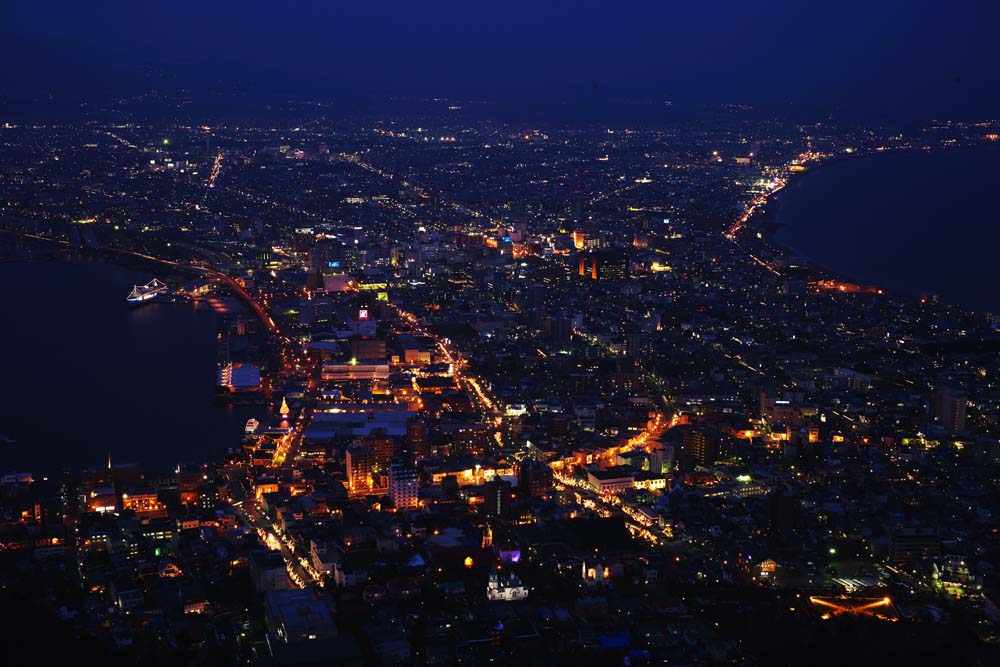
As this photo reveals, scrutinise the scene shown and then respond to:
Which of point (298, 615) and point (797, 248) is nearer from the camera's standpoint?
point (298, 615)

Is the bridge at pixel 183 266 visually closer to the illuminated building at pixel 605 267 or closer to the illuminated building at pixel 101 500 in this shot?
the illuminated building at pixel 605 267

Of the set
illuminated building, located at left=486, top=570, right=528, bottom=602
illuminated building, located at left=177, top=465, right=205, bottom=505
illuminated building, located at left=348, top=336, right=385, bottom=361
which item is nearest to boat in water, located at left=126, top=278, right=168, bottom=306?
illuminated building, located at left=348, top=336, right=385, bottom=361

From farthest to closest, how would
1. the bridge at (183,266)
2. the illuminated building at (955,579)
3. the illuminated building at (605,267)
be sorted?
the illuminated building at (605,267), the bridge at (183,266), the illuminated building at (955,579)

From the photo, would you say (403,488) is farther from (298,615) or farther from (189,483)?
(298,615)

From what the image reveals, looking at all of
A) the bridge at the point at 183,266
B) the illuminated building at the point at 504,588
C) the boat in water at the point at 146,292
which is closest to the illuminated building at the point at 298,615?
the illuminated building at the point at 504,588

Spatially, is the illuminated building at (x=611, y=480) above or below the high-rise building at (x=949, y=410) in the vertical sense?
below

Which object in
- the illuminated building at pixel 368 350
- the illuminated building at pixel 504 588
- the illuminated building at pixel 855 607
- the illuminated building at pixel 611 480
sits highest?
the illuminated building at pixel 368 350

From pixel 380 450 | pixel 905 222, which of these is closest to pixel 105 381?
pixel 380 450
